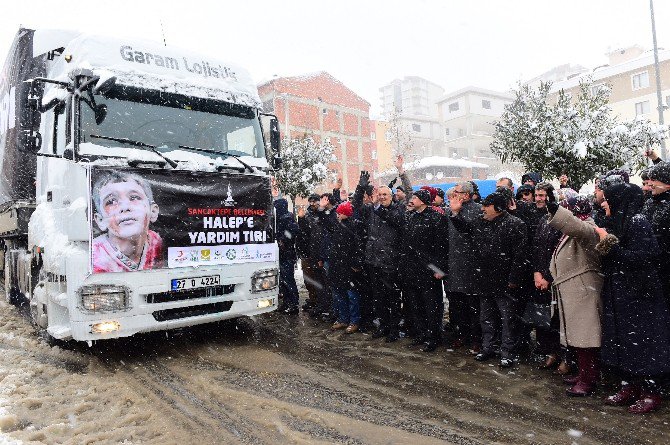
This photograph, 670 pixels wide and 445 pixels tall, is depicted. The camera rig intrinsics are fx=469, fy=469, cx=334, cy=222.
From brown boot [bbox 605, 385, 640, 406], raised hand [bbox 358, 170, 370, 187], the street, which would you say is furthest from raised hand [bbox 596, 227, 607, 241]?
raised hand [bbox 358, 170, 370, 187]

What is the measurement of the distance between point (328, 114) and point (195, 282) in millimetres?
41325

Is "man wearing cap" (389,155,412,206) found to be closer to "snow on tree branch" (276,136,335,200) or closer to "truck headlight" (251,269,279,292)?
"truck headlight" (251,269,279,292)

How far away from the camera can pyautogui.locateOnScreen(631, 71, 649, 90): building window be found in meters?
36.4

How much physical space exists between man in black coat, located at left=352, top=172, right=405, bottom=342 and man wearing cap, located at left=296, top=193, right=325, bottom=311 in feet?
4.32

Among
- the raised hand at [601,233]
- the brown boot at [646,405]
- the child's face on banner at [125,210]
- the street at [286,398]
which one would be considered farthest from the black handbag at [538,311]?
the child's face on banner at [125,210]

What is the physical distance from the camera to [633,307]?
367 centimetres

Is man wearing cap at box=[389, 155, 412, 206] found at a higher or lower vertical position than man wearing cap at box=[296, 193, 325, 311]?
higher

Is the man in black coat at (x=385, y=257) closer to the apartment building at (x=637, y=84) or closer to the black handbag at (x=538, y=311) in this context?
the black handbag at (x=538, y=311)

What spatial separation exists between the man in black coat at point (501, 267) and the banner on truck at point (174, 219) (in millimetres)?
2599

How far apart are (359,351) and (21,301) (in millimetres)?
5995

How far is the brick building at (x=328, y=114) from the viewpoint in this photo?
134ft

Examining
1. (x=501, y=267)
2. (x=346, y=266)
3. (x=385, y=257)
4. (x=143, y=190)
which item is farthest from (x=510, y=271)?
(x=143, y=190)

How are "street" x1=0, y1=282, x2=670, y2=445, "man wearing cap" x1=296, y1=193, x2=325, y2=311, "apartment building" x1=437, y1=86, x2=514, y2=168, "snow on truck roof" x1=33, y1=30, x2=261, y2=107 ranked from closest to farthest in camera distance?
"street" x1=0, y1=282, x2=670, y2=445 → "snow on truck roof" x1=33, y1=30, x2=261, y2=107 → "man wearing cap" x1=296, y1=193, x2=325, y2=311 → "apartment building" x1=437, y1=86, x2=514, y2=168

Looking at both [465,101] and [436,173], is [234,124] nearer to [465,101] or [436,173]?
[436,173]
